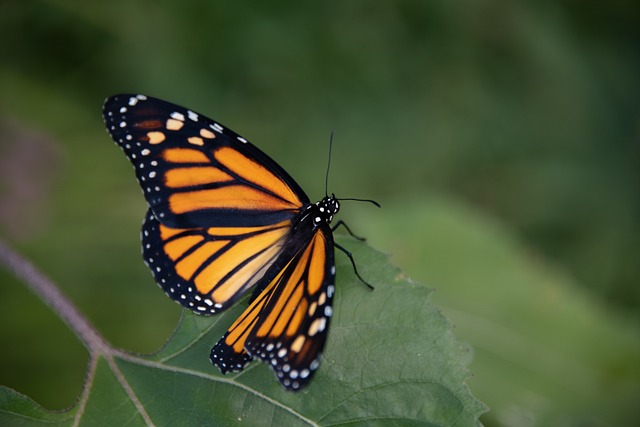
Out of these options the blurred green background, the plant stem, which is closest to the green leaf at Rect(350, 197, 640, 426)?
the blurred green background

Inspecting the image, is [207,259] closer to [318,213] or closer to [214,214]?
[214,214]

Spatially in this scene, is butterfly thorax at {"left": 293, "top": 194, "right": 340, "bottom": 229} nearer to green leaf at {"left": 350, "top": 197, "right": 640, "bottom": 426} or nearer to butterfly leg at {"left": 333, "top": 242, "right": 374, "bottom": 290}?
butterfly leg at {"left": 333, "top": 242, "right": 374, "bottom": 290}

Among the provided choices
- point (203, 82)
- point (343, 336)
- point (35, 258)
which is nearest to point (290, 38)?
point (203, 82)

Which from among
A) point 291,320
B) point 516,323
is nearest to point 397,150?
point 516,323

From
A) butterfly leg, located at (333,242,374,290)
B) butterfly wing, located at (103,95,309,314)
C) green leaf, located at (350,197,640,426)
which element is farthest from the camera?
green leaf, located at (350,197,640,426)

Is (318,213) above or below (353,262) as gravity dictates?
above
